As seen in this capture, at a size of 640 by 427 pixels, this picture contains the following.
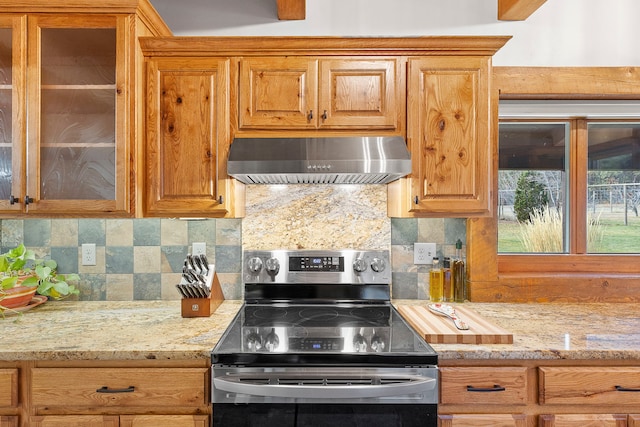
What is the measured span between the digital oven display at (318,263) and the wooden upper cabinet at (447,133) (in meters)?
0.48

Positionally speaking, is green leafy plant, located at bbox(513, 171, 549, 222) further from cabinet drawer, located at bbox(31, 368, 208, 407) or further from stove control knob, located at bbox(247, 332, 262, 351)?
cabinet drawer, located at bbox(31, 368, 208, 407)

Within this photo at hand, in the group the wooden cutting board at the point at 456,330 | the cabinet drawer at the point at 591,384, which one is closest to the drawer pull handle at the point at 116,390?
the wooden cutting board at the point at 456,330

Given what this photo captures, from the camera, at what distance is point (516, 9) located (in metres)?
1.95

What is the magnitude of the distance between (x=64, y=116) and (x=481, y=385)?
196 cm

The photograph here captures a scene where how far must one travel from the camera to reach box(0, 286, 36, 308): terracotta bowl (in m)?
1.78

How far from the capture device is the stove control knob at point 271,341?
1415mm

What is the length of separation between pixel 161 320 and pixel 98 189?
0.62 m

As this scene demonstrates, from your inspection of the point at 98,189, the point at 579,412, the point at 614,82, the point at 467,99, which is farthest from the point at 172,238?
the point at 614,82

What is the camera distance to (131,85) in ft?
5.54

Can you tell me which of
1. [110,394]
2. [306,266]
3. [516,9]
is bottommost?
[110,394]

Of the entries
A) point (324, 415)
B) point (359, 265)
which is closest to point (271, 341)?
point (324, 415)

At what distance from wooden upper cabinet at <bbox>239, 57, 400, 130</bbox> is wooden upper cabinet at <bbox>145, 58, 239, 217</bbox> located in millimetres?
116

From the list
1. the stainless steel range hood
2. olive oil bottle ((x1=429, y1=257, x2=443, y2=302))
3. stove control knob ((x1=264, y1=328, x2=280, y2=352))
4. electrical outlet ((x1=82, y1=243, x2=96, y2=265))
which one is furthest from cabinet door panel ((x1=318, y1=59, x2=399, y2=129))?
electrical outlet ((x1=82, y1=243, x2=96, y2=265))

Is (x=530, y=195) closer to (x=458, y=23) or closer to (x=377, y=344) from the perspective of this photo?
(x=458, y=23)
